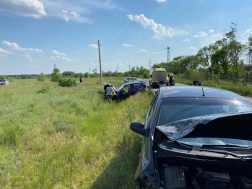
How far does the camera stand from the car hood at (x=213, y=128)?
1.92 metres

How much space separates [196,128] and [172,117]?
0.48 meters

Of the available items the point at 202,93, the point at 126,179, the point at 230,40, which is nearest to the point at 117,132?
the point at 126,179

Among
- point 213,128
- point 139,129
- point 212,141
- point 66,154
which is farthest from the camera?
point 66,154

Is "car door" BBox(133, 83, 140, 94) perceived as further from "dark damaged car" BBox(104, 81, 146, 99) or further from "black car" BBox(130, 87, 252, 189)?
"black car" BBox(130, 87, 252, 189)

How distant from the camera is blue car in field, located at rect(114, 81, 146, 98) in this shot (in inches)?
435

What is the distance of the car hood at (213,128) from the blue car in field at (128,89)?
899 centimetres


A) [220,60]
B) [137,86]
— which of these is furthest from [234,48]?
[137,86]

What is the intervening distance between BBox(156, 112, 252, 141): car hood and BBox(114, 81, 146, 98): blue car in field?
29.5 ft

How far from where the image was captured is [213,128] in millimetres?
2111

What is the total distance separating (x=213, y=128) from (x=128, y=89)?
9.41 metres

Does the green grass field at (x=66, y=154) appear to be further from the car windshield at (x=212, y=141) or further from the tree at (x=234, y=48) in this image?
the tree at (x=234, y=48)

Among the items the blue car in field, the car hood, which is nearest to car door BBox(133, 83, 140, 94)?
the blue car in field

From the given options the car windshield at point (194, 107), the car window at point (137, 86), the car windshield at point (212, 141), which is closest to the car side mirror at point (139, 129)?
the car windshield at point (194, 107)

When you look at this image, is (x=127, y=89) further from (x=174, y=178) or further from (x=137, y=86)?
(x=174, y=178)
